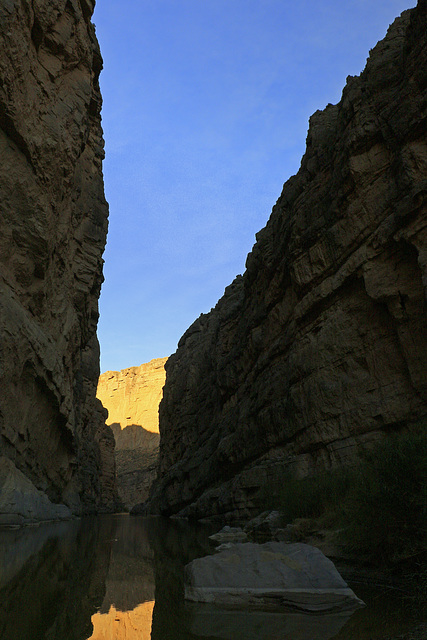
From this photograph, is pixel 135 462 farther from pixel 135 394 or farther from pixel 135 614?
pixel 135 614

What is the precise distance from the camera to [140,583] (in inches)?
215

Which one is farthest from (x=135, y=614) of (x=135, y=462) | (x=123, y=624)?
(x=135, y=462)

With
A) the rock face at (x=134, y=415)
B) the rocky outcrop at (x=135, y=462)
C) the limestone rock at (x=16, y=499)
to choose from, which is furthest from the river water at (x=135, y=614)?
the rock face at (x=134, y=415)

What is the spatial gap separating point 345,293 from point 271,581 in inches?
496

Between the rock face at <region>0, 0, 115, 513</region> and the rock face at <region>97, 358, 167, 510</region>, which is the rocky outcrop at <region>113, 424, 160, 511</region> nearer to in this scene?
the rock face at <region>97, 358, 167, 510</region>

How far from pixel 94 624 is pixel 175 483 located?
33066 millimetres

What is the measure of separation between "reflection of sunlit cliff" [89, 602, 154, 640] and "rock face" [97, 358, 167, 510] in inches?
3068

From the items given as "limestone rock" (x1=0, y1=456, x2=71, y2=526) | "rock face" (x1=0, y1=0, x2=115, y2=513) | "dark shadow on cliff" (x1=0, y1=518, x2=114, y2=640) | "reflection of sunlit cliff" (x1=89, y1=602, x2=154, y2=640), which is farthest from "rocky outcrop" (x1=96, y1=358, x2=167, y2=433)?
"reflection of sunlit cliff" (x1=89, y1=602, x2=154, y2=640)

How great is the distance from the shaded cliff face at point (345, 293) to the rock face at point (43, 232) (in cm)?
889

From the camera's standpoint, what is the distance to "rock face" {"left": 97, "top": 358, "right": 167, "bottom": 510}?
85994 mm

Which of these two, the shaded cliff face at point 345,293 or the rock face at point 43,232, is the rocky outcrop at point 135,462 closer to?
the rock face at point 43,232

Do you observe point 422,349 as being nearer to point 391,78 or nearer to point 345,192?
point 345,192

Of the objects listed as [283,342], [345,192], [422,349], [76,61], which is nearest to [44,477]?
[283,342]

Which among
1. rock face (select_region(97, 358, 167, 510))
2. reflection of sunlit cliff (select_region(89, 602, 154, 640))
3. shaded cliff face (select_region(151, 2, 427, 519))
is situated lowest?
reflection of sunlit cliff (select_region(89, 602, 154, 640))
